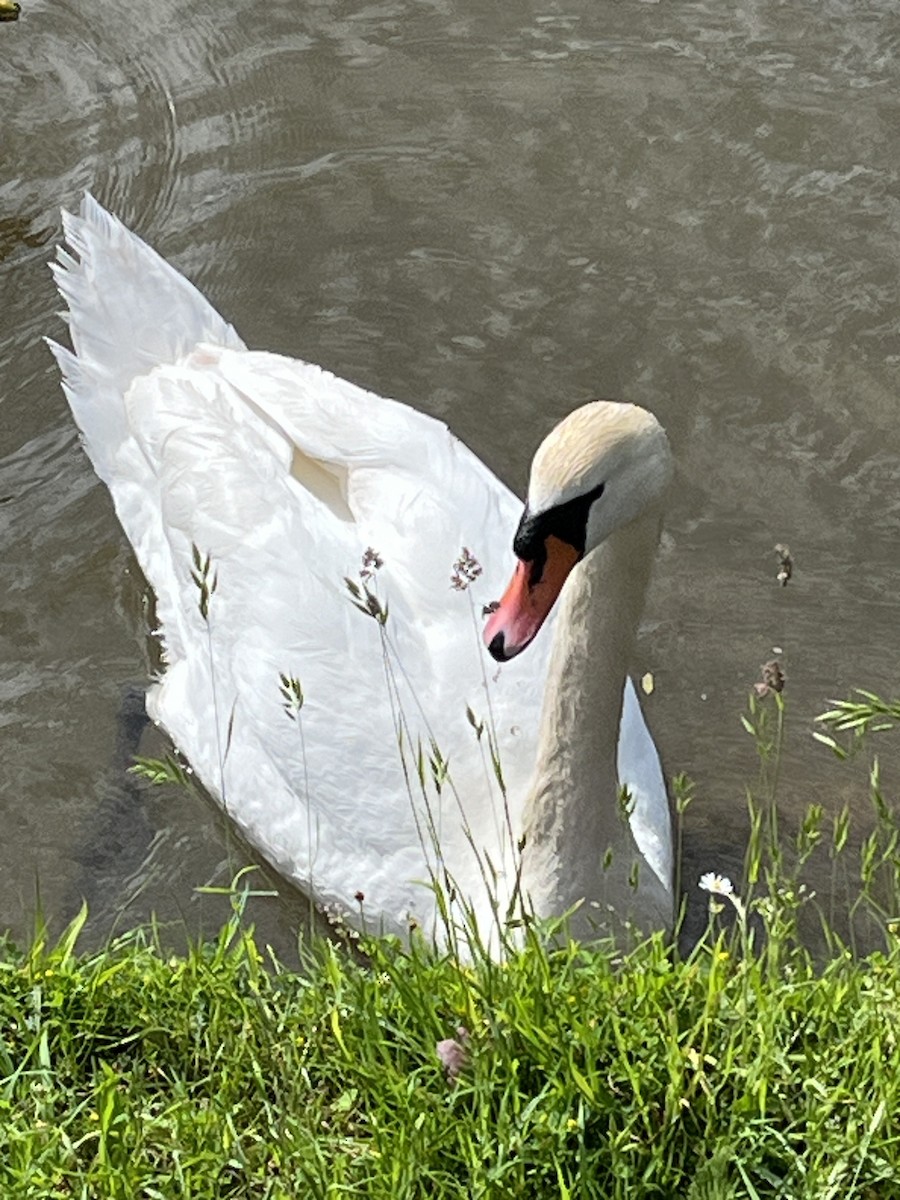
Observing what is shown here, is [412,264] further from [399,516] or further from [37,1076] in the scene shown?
[37,1076]

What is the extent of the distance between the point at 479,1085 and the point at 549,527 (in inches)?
47.1

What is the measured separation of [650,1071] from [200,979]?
2.88 feet

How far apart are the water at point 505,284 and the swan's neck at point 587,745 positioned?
2.80 ft

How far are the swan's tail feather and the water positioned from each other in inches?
12.4

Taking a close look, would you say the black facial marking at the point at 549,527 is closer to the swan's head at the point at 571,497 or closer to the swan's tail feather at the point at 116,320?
the swan's head at the point at 571,497

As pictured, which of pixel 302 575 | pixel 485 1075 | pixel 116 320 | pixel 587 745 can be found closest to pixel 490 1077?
pixel 485 1075

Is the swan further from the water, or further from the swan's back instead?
the water

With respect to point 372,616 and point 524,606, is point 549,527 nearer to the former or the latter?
point 524,606

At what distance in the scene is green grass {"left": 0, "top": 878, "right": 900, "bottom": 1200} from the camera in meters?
2.89

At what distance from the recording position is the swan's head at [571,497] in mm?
3680

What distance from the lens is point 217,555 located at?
15.9ft

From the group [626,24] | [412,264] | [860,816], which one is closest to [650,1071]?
[860,816]

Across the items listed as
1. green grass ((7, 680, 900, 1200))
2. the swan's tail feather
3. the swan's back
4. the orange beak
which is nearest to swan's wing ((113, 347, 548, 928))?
the swan's back

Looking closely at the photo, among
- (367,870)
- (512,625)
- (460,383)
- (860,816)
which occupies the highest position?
(512,625)
